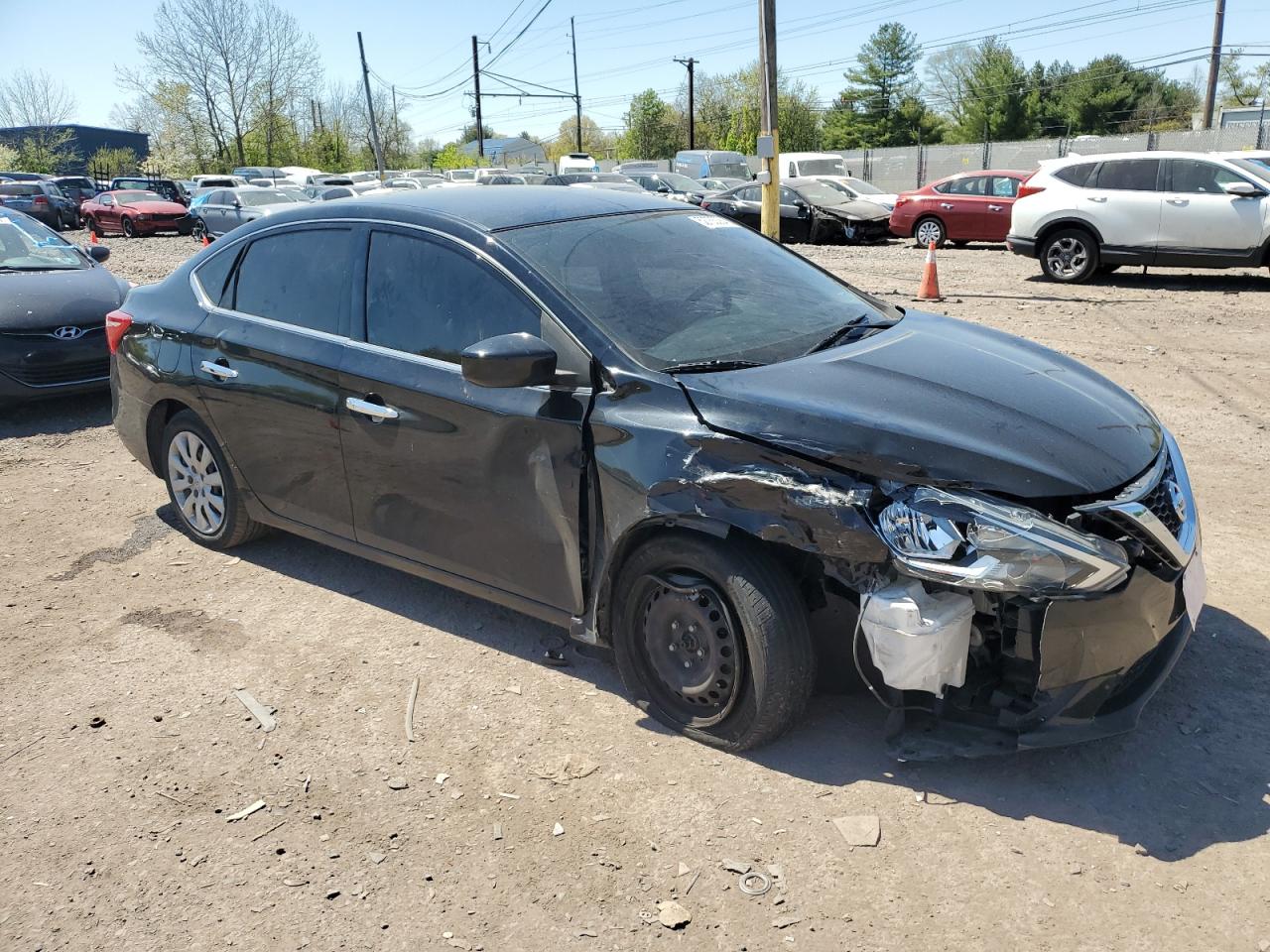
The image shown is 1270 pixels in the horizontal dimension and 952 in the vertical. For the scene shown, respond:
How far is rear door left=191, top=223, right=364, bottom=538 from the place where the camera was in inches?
164

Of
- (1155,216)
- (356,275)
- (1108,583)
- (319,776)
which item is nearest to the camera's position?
(1108,583)

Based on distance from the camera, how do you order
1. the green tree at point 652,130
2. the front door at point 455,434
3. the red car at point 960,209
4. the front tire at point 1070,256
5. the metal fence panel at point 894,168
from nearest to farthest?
the front door at point 455,434 → the front tire at point 1070,256 → the red car at point 960,209 → the metal fence panel at point 894,168 → the green tree at point 652,130

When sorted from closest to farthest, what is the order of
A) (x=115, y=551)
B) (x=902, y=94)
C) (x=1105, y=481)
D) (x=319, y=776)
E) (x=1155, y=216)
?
(x=1105, y=481) < (x=319, y=776) < (x=115, y=551) < (x=1155, y=216) < (x=902, y=94)

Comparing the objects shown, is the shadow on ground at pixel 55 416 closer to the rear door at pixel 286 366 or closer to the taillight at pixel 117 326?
the taillight at pixel 117 326

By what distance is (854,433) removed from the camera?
2.96 m

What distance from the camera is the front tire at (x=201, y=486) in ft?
16.0

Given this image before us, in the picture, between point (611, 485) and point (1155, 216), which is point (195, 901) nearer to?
point (611, 485)

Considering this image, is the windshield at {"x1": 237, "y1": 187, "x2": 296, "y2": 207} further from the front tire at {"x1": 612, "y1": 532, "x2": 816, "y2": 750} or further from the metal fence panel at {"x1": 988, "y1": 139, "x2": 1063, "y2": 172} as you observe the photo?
the metal fence panel at {"x1": 988, "y1": 139, "x2": 1063, "y2": 172}

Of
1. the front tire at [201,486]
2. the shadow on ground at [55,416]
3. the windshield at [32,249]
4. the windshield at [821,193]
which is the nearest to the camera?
the front tire at [201,486]

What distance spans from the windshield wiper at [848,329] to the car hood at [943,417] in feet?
0.27

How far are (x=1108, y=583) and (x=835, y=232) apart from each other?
19.4 metres

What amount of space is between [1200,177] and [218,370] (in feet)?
41.1

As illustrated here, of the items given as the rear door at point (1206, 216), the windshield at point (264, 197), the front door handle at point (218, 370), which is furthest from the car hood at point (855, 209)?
the front door handle at point (218, 370)

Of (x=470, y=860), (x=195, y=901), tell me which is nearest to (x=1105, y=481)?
(x=470, y=860)
